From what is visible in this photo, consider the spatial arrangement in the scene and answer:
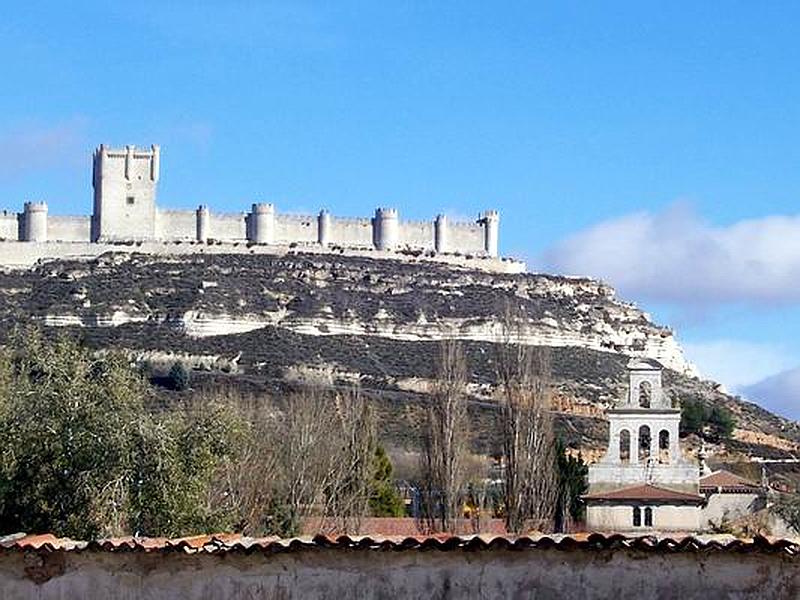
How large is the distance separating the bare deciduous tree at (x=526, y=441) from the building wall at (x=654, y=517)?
7.50m

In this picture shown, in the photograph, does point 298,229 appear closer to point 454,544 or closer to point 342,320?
point 342,320

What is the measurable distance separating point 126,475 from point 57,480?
44.2 inches

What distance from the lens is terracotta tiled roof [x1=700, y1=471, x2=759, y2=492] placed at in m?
72.7

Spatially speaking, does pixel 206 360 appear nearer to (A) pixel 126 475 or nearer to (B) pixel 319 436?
(B) pixel 319 436

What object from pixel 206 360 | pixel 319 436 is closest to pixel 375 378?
pixel 206 360

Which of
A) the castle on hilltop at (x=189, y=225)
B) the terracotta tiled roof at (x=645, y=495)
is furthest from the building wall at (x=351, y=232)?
the terracotta tiled roof at (x=645, y=495)

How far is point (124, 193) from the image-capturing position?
14350 centimetres

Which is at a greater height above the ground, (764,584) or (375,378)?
(375,378)

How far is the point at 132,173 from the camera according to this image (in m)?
145

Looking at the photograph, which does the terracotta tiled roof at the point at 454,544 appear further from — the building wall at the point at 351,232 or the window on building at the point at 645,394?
the building wall at the point at 351,232

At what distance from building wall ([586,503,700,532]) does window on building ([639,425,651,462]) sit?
15.6ft

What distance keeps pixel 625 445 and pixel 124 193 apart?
235 feet

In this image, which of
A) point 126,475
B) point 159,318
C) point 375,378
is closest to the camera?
point 126,475

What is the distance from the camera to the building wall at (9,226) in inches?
5527
